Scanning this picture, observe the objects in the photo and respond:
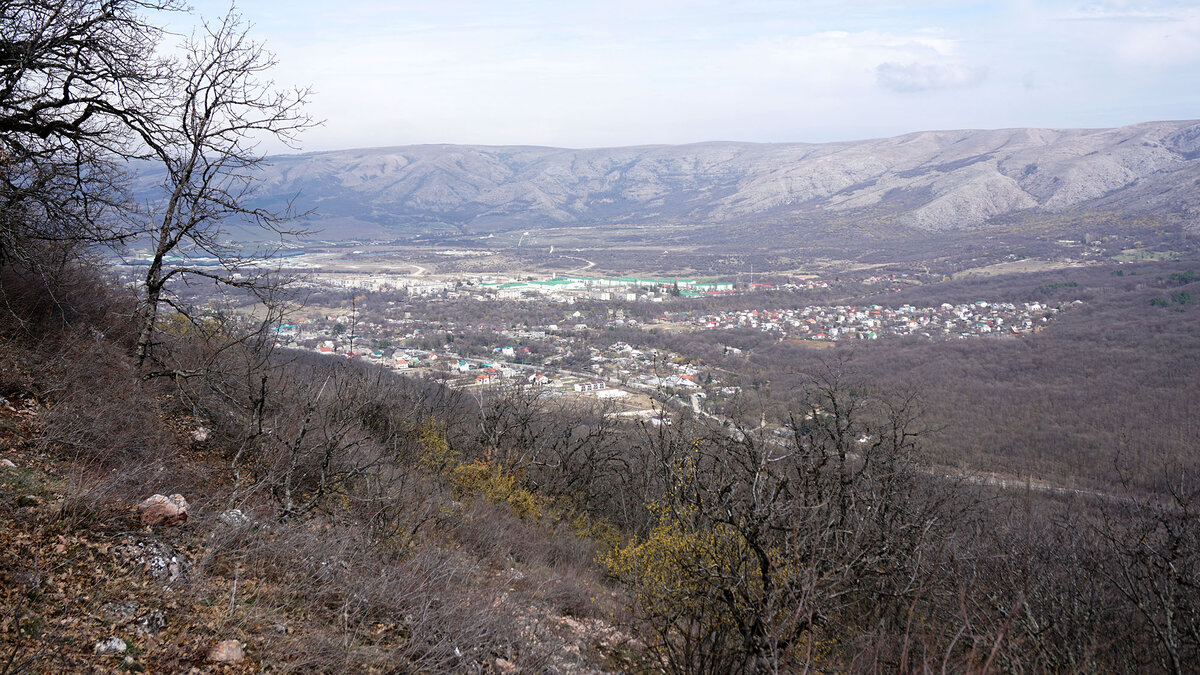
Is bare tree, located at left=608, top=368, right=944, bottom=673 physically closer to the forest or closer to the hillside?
the forest

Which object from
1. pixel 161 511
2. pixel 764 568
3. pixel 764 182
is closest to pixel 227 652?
pixel 161 511

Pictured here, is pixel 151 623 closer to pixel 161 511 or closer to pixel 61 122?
pixel 161 511

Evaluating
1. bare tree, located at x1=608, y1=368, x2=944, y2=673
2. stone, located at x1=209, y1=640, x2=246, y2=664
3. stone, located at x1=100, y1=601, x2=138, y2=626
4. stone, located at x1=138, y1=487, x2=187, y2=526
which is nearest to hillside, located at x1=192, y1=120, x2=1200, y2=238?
stone, located at x1=138, y1=487, x2=187, y2=526

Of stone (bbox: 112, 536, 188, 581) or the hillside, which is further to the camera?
the hillside

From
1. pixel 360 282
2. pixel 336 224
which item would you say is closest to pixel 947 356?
pixel 360 282

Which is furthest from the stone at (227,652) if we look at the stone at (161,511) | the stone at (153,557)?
the stone at (161,511)
